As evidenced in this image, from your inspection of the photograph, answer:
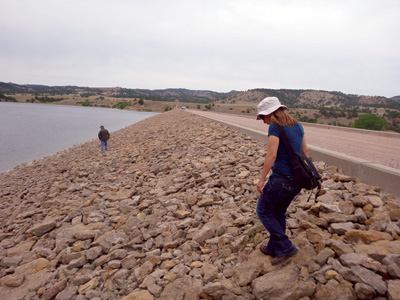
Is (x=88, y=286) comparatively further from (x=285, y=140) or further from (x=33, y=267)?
(x=285, y=140)

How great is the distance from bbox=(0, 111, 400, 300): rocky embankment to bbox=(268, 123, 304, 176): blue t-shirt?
1107 millimetres

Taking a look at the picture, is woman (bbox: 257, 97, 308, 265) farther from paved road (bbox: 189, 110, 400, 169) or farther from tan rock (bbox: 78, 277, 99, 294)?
paved road (bbox: 189, 110, 400, 169)

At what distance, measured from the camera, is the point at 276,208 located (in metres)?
3.06

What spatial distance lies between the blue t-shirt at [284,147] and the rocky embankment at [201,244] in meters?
1.11

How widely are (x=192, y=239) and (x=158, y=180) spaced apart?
3416mm

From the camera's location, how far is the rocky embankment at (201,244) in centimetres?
287

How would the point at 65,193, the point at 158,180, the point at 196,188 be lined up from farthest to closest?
1. the point at 65,193
2. the point at 158,180
3. the point at 196,188

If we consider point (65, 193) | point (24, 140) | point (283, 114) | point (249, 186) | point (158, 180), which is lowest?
point (24, 140)

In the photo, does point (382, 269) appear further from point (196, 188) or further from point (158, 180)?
point (158, 180)

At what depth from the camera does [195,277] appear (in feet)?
10.9

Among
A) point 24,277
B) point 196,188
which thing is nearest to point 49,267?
point 24,277

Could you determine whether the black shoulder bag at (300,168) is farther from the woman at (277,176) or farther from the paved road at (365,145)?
the paved road at (365,145)

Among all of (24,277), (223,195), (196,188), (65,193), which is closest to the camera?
(24,277)

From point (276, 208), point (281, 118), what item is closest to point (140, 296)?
point (276, 208)
